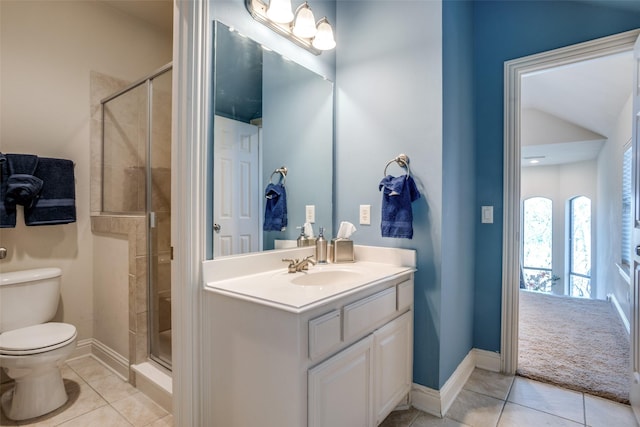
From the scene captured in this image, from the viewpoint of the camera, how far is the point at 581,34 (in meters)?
2.00

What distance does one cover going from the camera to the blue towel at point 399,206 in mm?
1777

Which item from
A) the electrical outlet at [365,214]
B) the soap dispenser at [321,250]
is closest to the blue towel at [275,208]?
the soap dispenser at [321,250]

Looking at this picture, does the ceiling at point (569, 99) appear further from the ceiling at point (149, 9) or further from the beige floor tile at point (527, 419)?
the beige floor tile at point (527, 419)

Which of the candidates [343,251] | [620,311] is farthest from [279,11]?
[620,311]

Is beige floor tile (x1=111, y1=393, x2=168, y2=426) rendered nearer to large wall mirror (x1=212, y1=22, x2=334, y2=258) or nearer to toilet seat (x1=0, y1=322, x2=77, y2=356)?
toilet seat (x1=0, y1=322, x2=77, y2=356)

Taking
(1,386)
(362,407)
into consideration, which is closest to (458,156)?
(362,407)

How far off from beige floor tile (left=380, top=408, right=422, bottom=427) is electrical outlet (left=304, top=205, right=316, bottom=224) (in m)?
1.17

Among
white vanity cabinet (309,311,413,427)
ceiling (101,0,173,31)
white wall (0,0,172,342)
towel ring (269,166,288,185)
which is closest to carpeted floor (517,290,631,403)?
white vanity cabinet (309,311,413,427)

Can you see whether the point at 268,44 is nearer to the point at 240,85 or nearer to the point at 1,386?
the point at 240,85

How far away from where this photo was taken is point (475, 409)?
5.97 ft

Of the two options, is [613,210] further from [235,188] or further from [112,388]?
[112,388]

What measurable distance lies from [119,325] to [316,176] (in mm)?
1683

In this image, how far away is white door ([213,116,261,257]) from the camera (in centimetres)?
153

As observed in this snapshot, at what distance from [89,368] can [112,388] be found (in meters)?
0.41
